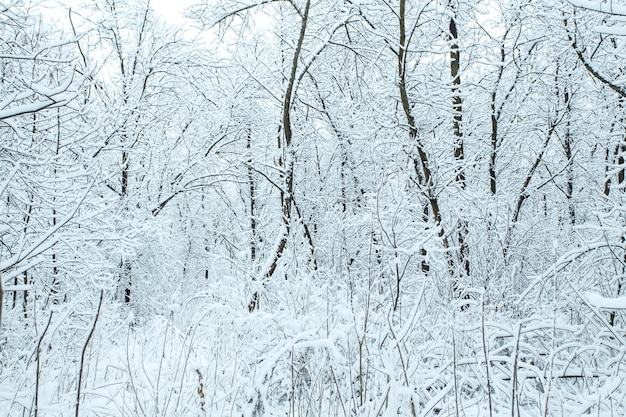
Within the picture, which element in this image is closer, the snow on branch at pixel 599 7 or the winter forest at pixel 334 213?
the snow on branch at pixel 599 7

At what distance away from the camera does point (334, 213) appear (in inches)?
307

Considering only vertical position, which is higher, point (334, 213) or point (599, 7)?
point (599, 7)

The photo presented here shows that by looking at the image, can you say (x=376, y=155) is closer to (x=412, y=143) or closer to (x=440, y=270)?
(x=412, y=143)

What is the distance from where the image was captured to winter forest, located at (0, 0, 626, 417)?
104 inches

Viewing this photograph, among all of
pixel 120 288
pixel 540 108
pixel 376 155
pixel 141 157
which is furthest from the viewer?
pixel 120 288

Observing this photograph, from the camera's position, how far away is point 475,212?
5.40 meters

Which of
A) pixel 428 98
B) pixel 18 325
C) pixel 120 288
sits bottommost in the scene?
pixel 120 288

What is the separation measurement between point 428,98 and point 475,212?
5.15ft

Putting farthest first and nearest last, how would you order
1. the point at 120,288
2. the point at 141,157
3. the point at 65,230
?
the point at 120,288, the point at 141,157, the point at 65,230

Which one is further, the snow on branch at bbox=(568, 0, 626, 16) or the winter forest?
the winter forest

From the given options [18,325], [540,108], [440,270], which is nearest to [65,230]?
[18,325]

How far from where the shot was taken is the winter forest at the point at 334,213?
2.63 m

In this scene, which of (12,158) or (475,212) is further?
(475,212)

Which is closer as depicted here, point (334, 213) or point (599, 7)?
point (599, 7)
